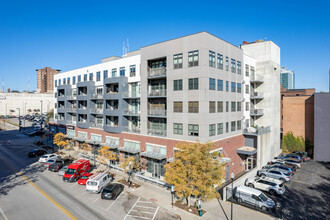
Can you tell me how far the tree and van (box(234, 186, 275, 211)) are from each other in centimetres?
546

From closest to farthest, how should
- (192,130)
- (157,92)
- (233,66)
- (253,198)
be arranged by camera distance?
(253,198)
(192,130)
(157,92)
(233,66)

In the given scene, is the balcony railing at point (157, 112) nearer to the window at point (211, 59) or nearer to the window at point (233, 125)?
the window at point (211, 59)

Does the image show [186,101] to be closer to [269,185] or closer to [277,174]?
[269,185]

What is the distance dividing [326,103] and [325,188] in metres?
21.0

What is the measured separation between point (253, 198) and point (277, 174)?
38.7 feet

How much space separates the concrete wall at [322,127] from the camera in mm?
41062

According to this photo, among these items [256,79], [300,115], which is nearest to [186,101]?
[256,79]

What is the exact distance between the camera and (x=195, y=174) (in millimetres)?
18531

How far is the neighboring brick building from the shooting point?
46312mm

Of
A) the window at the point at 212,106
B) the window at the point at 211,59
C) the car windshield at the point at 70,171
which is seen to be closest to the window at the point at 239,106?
the window at the point at 212,106

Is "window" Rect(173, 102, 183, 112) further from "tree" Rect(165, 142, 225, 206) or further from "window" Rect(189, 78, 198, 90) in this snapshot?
"tree" Rect(165, 142, 225, 206)

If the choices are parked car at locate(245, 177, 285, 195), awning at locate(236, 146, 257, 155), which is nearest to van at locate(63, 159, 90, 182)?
parked car at locate(245, 177, 285, 195)

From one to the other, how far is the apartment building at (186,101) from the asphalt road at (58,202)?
860cm

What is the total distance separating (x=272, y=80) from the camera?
39406 mm
